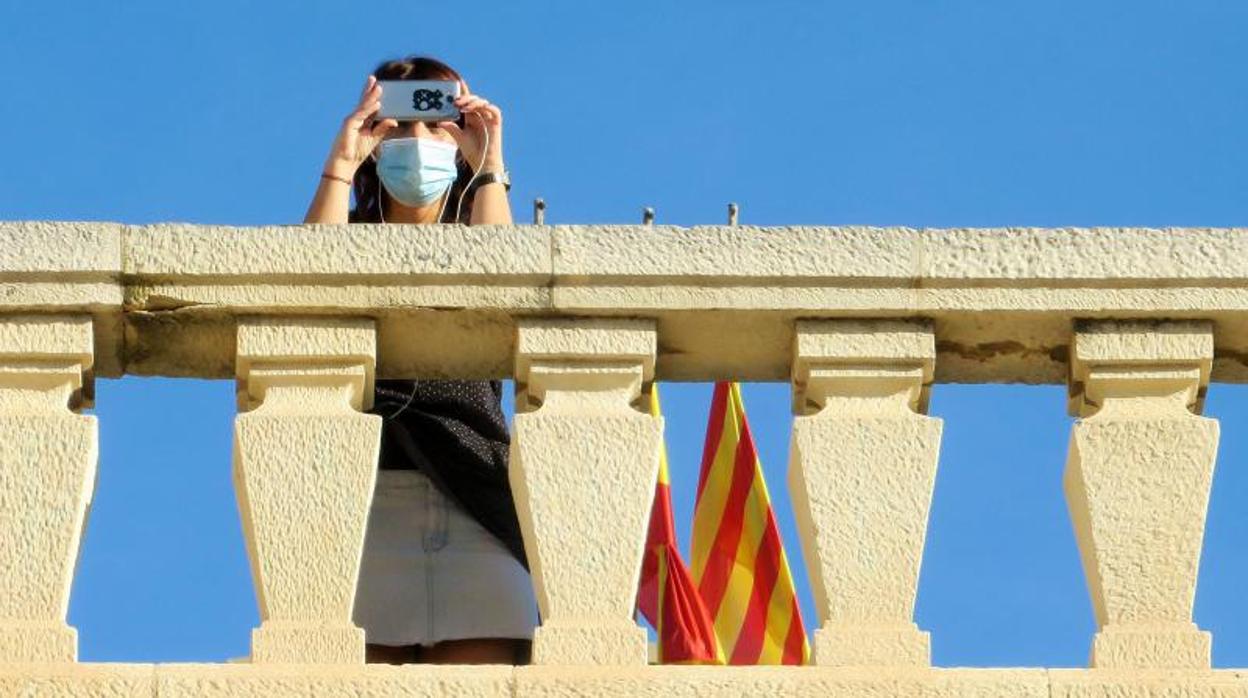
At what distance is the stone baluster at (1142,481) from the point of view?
906 cm

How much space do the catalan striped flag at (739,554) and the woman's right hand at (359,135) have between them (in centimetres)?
338

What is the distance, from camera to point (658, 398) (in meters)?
14.4

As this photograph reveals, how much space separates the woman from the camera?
9930 millimetres

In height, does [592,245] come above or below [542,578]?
above

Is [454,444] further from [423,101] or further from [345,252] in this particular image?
[423,101]

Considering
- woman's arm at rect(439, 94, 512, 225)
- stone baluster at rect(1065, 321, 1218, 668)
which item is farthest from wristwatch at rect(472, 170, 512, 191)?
stone baluster at rect(1065, 321, 1218, 668)

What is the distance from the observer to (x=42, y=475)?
9.11m

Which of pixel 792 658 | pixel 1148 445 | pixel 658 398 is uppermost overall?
pixel 658 398

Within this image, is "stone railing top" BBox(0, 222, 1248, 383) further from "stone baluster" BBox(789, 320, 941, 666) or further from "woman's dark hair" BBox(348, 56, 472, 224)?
"woman's dark hair" BBox(348, 56, 472, 224)

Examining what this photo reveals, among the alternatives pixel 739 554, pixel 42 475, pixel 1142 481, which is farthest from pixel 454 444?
pixel 739 554

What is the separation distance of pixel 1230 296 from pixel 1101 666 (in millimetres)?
935

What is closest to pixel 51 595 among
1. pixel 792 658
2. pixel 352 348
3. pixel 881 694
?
pixel 352 348

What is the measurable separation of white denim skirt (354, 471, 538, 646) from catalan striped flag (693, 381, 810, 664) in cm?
358

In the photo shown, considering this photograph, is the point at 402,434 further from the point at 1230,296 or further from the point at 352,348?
the point at 1230,296
